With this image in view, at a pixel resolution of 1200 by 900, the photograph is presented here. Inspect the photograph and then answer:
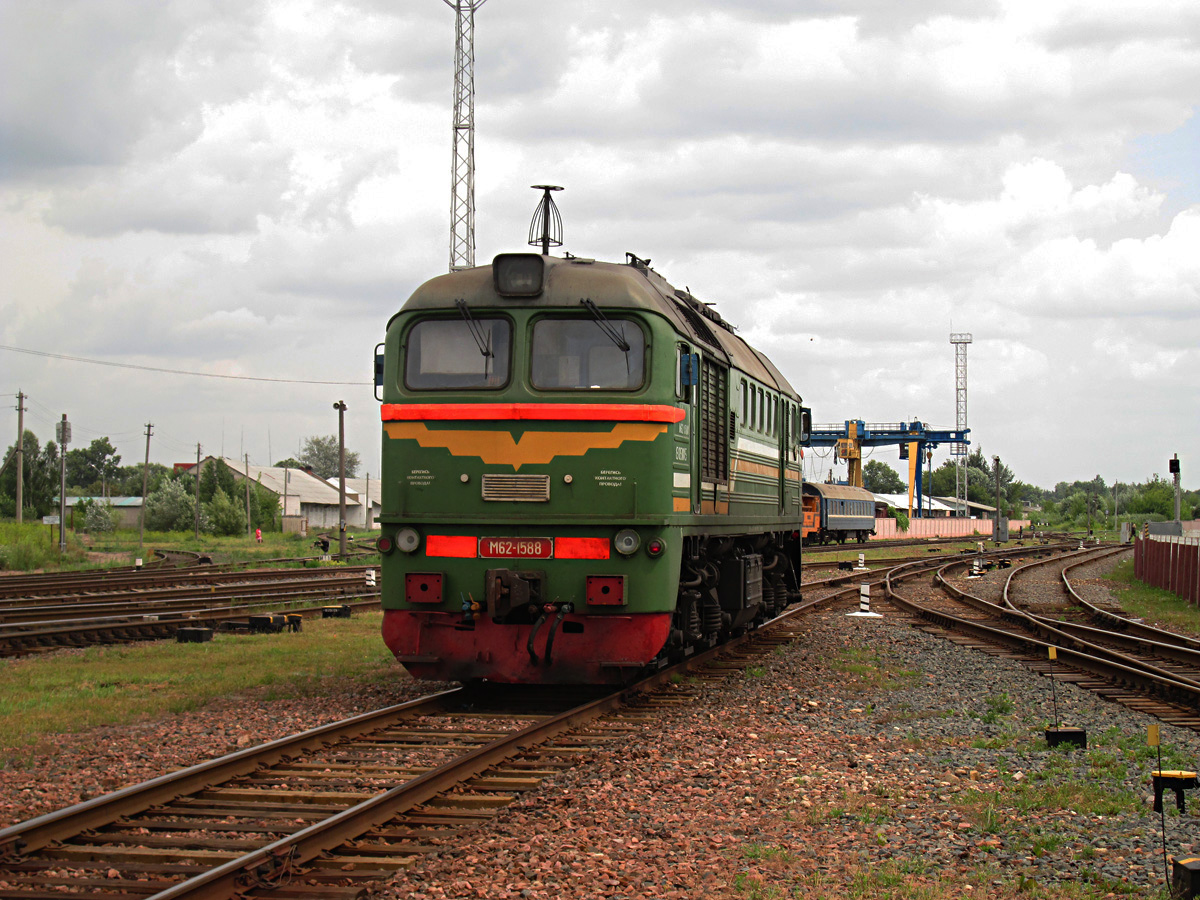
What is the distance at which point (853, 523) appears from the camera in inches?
2574

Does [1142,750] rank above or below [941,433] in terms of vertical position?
below

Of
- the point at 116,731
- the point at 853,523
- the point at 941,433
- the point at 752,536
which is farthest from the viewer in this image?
the point at 941,433

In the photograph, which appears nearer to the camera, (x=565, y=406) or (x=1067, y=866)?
(x=1067, y=866)

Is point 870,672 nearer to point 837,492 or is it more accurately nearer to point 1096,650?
point 1096,650

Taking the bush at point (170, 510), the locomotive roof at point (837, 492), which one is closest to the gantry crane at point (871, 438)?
the locomotive roof at point (837, 492)

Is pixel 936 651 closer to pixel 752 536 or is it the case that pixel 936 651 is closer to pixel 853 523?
pixel 752 536

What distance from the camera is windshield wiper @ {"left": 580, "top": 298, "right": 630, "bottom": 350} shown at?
10039 millimetres

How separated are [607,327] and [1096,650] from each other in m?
9.03

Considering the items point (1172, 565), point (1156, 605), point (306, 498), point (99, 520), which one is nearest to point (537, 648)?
point (1156, 605)

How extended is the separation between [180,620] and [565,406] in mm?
10135

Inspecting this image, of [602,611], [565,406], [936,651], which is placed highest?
[565,406]

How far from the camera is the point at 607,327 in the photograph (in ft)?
33.0

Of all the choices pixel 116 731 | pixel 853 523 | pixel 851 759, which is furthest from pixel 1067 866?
pixel 853 523

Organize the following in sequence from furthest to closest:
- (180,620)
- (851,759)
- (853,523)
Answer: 1. (853,523)
2. (180,620)
3. (851,759)
